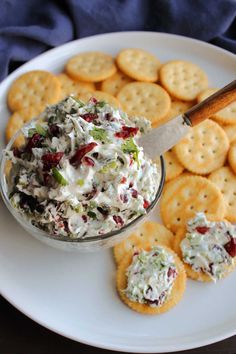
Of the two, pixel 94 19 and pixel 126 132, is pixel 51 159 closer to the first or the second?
pixel 126 132

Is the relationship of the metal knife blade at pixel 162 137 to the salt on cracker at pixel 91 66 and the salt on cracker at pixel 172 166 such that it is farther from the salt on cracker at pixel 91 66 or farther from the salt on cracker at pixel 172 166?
the salt on cracker at pixel 91 66

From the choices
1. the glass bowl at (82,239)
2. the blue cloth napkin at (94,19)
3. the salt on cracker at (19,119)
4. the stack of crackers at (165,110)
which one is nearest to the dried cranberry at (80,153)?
the glass bowl at (82,239)

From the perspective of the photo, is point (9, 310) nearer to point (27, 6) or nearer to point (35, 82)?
point (35, 82)

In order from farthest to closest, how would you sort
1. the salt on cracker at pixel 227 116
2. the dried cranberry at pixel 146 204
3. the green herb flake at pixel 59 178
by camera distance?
the salt on cracker at pixel 227 116, the dried cranberry at pixel 146 204, the green herb flake at pixel 59 178

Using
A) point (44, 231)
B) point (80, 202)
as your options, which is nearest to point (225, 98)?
point (80, 202)

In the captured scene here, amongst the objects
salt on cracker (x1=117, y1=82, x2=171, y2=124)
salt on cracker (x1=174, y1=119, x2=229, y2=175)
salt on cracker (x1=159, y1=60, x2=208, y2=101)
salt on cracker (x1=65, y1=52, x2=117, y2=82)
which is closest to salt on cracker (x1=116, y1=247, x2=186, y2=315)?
salt on cracker (x1=174, y1=119, x2=229, y2=175)

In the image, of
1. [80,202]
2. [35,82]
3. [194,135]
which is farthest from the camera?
[35,82]
